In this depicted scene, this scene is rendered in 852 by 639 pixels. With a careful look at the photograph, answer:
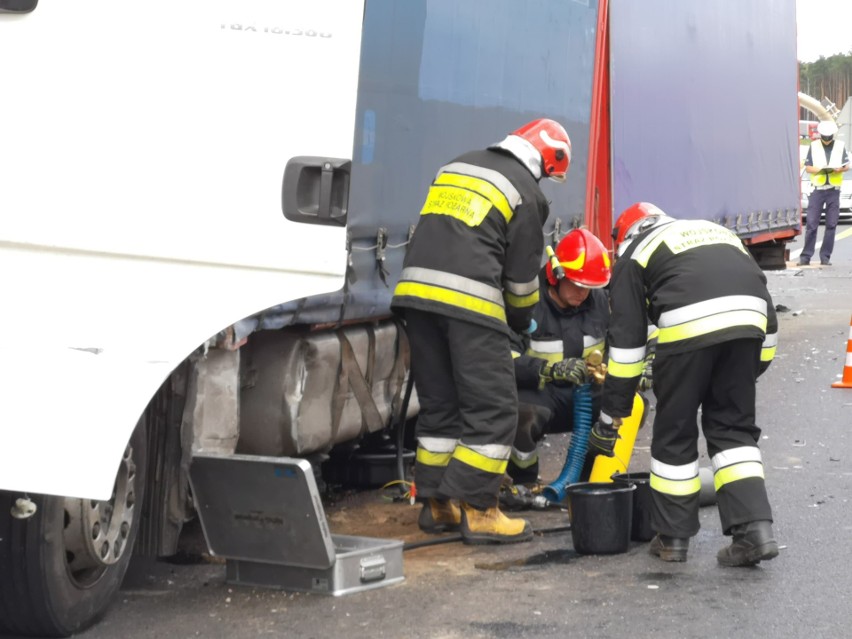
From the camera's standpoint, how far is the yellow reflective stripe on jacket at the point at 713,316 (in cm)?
534

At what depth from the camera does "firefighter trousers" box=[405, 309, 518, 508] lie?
220 inches

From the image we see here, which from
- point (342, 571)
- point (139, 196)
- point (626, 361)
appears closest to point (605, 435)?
point (626, 361)

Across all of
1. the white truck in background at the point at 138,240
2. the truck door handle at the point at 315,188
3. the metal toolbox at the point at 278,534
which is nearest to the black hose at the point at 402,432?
the metal toolbox at the point at 278,534

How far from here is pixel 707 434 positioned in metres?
5.58

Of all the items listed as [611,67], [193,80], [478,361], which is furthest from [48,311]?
[611,67]

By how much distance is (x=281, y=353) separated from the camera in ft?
17.5

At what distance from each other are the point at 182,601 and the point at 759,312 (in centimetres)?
242

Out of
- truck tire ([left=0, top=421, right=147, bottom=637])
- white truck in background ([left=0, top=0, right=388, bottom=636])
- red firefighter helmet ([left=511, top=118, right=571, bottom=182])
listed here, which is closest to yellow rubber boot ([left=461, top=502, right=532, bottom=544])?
red firefighter helmet ([left=511, top=118, right=571, bottom=182])

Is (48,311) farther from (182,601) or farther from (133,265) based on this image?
(182,601)

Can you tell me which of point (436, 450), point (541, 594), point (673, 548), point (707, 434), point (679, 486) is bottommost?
point (541, 594)

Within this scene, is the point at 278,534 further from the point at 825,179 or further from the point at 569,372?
the point at 825,179

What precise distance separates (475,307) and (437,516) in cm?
97

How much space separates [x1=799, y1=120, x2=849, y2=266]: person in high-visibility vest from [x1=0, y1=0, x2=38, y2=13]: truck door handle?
17351mm

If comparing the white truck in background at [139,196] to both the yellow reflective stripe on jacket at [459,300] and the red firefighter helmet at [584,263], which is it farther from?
the red firefighter helmet at [584,263]
